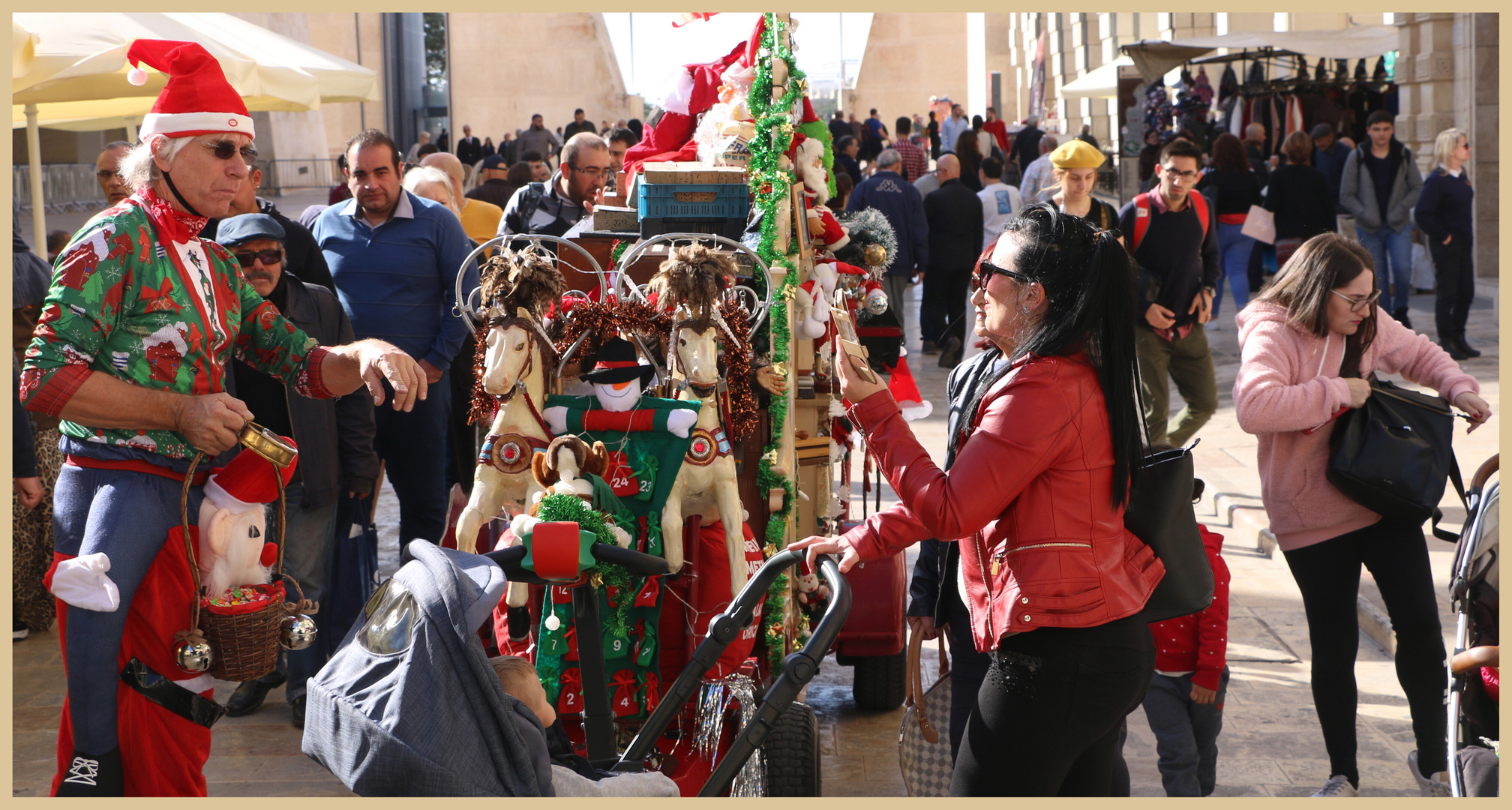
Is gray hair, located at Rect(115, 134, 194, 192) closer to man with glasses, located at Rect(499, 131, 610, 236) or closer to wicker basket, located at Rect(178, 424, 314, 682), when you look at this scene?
wicker basket, located at Rect(178, 424, 314, 682)

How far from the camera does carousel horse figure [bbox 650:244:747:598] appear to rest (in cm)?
358

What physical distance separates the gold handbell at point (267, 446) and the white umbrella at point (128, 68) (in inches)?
92.1

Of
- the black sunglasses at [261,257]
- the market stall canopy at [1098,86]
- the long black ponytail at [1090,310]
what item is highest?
the market stall canopy at [1098,86]

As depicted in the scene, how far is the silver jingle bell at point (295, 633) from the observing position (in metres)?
3.07

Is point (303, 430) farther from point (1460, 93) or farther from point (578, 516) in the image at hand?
point (1460, 93)

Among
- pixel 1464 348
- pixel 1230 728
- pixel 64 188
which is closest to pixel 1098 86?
pixel 1464 348

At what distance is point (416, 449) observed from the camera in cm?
536

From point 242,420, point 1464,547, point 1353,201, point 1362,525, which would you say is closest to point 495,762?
point 242,420

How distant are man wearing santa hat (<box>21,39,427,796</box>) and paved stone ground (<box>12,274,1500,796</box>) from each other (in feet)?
3.80

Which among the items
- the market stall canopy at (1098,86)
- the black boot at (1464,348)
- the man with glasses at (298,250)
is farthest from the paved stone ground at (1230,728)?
the market stall canopy at (1098,86)

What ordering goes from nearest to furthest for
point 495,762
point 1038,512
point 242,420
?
point 495,762 < point 1038,512 < point 242,420

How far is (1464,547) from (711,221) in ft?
8.43

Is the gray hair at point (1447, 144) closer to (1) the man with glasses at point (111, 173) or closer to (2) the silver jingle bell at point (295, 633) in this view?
(1) the man with glasses at point (111, 173)

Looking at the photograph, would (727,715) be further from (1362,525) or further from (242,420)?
(1362,525)
